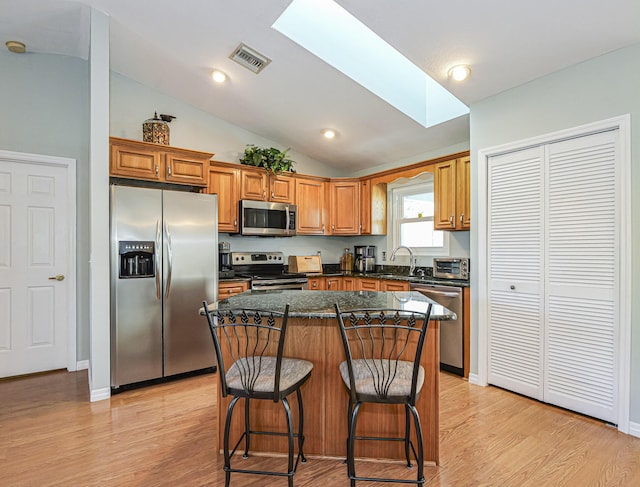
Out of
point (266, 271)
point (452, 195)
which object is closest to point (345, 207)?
point (266, 271)

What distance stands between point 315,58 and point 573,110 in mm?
2090

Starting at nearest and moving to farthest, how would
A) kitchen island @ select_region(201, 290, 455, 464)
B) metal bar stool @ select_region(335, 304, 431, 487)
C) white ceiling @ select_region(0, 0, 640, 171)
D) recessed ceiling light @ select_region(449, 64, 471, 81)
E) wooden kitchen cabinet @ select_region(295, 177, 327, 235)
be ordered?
metal bar stool @ select_region(335, 304, 431, 487), kitchen island @ select_region(201, 290, 455, 464), white ceiling @ select_region(0, 0, 640, 171), recessed ceiling light @ select_region(449, 64, 471, 81), wooden kitchen cabinet @ select_region(295, 177, 327, 235)

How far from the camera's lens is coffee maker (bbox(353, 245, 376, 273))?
5.32 metres

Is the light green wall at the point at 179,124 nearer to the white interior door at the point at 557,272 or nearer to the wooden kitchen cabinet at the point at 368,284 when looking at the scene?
the wooden kitchen cabinet at the point at 368,284

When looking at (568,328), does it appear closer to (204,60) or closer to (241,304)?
(241,304)

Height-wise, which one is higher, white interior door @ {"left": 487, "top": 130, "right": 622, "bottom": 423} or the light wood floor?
white interior door @ {"left": 487, "top": 130, "right": 622, "bottom": 423}

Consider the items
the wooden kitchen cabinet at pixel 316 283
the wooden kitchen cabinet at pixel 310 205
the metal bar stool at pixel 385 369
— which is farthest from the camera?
the wooden kitchen cabinet at pixel 310 205

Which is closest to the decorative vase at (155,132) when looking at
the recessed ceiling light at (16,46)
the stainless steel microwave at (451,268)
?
the recessed ceiling light at (16,46)

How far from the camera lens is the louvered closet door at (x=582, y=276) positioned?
2518mm

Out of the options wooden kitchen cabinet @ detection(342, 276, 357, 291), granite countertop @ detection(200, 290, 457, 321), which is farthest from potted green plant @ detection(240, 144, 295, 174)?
granite countertop @ detection(200, 290, 457, 321)

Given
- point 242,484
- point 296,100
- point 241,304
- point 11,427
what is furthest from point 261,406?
point 296,100

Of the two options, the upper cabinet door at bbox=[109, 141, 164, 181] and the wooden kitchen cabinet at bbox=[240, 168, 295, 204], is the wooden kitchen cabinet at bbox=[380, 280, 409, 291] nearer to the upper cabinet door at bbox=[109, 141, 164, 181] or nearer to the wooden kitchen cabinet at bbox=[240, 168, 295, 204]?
the wooden kitchen cabinet at bbox=[240, 168, 295, 204]

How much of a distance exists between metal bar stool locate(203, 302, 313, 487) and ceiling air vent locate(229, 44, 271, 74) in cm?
239

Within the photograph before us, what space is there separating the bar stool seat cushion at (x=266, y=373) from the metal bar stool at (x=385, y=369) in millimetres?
230
